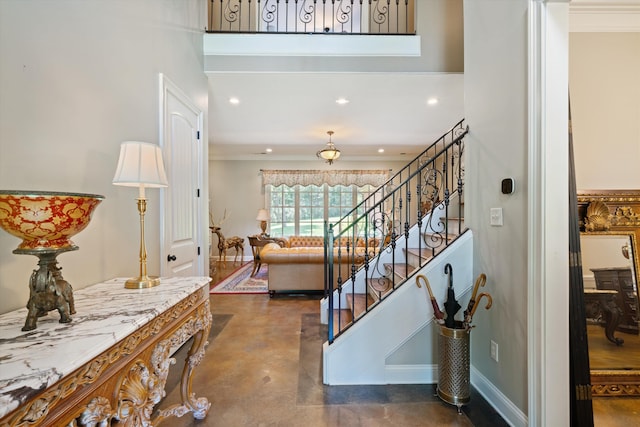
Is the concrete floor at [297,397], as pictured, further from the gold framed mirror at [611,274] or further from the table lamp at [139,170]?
the table lamp at [139,170]

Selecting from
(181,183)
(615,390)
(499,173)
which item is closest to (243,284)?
(181,183)

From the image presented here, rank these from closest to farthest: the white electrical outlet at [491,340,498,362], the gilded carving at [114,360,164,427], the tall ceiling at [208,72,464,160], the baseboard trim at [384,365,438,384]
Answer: the gilded carving at [114,360,164,427] < the white electrical outlet at [491,340,498,362] < the baseboard trim at [384,365,438,384] < the tall ceiling at [208,72,464,160]

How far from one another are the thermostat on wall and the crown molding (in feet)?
4.60

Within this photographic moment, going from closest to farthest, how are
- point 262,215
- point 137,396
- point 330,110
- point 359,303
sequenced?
point 137,396, point 359,303, point 330,110, point 262,215

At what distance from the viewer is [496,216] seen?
1803 mm

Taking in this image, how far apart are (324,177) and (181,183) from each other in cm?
538

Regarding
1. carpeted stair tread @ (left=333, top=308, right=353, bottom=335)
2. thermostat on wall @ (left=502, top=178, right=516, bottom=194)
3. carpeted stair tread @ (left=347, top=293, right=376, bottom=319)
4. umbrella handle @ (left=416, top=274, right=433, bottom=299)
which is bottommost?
carpeted stair tread @ (left=333, top=308, right=353, bottom=335)

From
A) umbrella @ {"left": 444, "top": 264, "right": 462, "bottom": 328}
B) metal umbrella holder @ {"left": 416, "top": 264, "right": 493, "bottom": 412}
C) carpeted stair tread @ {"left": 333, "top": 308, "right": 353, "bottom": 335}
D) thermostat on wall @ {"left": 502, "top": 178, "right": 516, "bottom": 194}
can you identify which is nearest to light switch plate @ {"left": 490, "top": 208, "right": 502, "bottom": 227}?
thermostat on wall @ {"left": 502, "top": 178, "right": 516, "bottom": 194}

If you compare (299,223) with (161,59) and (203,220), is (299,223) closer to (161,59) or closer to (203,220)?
(203,220)

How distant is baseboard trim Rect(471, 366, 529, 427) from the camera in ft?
5.21

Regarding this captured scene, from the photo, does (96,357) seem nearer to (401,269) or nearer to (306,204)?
(401,269)

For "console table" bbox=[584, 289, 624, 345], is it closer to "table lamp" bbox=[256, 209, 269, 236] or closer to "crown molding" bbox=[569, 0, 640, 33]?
"crown molding" bbox=[569, 0, 640, 33]

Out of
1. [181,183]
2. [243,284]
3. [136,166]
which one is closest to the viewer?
[136,166]

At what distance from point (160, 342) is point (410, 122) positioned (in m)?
4.97
